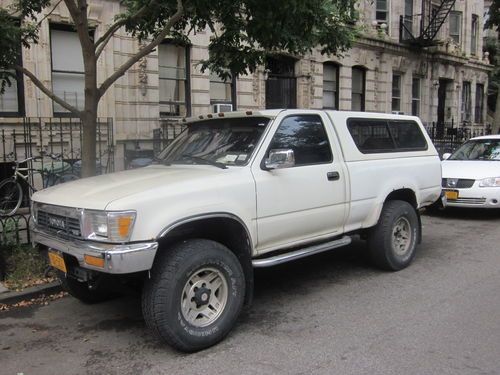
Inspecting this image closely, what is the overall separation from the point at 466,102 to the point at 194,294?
26469 mm

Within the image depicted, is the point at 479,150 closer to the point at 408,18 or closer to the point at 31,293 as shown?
the point at 31,293

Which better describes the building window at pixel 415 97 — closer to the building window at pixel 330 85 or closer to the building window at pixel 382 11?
the building window at pixel 382 11

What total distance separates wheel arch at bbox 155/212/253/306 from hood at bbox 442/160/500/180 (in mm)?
6613

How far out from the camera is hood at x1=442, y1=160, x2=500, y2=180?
9.81 metres

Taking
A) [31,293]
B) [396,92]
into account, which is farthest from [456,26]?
[31,293]

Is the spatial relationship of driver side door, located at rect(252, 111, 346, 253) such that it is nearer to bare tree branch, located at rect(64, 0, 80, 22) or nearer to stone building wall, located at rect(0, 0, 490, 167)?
bare tree branch, located at rect(64, 0, 80, 22)

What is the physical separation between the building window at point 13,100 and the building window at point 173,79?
3685 mm

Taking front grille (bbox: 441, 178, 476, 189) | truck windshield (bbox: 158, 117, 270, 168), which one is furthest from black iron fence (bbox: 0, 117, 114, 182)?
front grille (bbox: 441, 178, 476, 189)

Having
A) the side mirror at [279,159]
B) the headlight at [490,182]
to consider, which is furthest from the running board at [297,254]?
the headlight at [490,182]

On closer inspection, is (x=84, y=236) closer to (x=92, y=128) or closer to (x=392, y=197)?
(x=92, y=128)

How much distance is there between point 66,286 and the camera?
17.5ft

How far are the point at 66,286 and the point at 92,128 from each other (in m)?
2.44

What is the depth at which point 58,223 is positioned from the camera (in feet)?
14.5

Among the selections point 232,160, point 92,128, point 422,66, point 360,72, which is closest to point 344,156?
point 232,160
